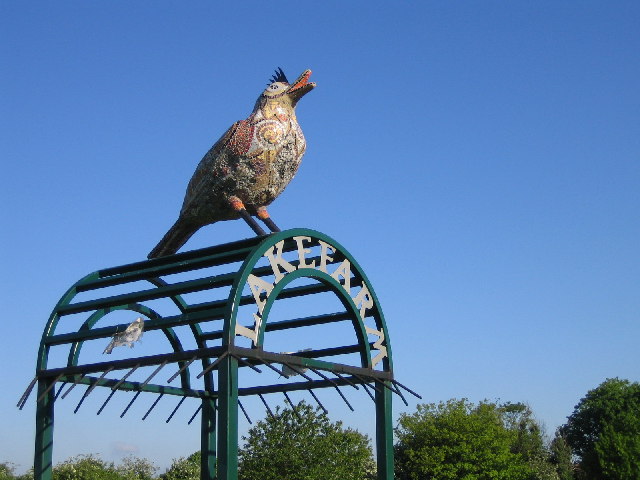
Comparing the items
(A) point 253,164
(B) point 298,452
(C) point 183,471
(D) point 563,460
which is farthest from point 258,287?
(D) point 563,460

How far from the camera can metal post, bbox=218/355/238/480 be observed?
7008 millimetres

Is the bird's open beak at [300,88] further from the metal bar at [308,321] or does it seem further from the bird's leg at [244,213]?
the metal bar at [308,321]

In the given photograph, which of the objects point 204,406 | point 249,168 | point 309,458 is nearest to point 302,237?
point 249,168

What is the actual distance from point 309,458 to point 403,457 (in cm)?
1566

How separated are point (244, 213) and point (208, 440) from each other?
3.04m

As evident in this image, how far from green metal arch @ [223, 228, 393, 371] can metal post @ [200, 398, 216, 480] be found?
2.48 metres

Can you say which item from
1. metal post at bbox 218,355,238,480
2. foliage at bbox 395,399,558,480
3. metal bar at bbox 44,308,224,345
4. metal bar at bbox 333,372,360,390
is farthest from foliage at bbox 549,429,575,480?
metal post at bbox 218,355,238,480

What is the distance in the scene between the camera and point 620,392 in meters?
49.0

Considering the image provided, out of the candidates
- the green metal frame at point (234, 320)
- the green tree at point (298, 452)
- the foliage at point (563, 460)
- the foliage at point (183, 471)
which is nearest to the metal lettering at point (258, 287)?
the green metal frame at point (234, 320)

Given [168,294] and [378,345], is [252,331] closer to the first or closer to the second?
[168,294]

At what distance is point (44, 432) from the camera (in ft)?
29.2

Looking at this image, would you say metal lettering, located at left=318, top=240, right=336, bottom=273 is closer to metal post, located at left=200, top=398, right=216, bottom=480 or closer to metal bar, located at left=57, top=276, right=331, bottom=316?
metal bar, located at left=57, top=276, right=331, bottom=316

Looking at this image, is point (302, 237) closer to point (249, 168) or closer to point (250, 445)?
point (249, 168)

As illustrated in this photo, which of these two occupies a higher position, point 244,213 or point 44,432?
point 244,213
